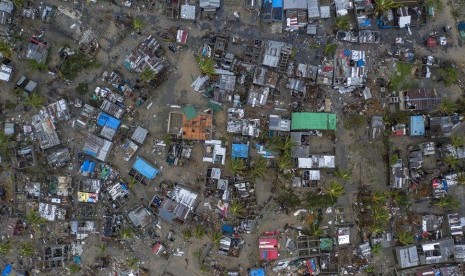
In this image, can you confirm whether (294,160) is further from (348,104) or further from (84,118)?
(84,118)

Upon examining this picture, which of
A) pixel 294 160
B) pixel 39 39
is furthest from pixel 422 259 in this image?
pixel 39 39

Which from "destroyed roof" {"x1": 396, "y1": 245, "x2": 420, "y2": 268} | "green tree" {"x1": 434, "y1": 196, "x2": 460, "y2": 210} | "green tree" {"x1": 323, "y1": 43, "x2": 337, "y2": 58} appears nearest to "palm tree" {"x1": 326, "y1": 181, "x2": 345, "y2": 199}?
"destroyed roof" {"x1": 396, "y1": 245, "x2": 420, "y2": 268}

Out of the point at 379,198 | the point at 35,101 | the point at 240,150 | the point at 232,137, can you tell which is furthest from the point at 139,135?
the point at 379,198

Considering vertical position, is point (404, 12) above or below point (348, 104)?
above

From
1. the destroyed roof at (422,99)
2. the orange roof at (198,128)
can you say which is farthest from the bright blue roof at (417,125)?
the orange roof at (198,128)

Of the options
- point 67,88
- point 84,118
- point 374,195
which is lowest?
point 374,195

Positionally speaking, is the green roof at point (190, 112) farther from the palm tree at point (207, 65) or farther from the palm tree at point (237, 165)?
the palm tree at point (237, 165)
